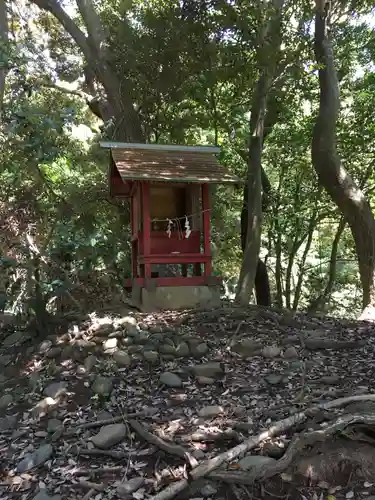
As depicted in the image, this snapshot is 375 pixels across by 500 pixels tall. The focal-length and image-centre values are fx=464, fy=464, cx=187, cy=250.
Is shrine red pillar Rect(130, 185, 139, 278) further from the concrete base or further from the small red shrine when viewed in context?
the concrete base

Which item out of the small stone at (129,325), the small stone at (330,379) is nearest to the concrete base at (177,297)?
the small stone at (129,325)

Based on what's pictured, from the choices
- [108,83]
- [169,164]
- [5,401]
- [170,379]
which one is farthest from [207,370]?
[108,83]

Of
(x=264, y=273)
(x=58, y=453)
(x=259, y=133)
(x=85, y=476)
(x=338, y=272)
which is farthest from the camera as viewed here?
(x=338, y=272)

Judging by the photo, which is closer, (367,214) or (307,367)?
(307,367)

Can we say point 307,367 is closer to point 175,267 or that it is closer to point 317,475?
point 317,475

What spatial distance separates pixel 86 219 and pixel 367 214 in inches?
197

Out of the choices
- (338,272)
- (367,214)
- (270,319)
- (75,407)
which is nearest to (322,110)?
(367,214)

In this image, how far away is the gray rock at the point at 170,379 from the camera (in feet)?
14.2

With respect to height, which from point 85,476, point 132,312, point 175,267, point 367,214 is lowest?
point 85,476

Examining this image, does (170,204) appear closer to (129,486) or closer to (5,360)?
(5,360)

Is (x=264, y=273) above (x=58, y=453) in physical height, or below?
above

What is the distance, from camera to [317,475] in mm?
2895

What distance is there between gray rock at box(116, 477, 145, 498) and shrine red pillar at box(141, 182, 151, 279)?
3346 millimetres

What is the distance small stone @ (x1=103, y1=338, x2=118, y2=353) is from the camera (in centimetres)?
491
